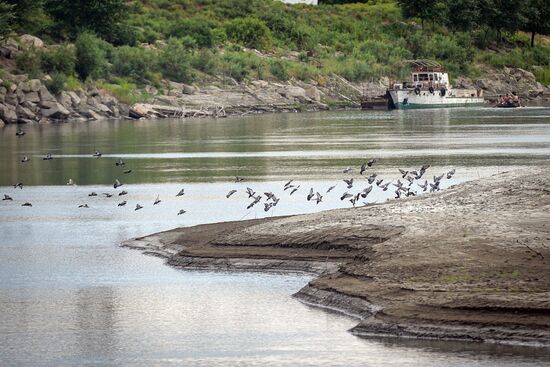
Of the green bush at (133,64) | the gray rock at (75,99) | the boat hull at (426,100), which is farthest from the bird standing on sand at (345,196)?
the boat hull at (426,100)

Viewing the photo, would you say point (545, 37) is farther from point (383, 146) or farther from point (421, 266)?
point (421, 266)

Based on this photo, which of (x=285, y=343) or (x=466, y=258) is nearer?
(x=285, y=343)

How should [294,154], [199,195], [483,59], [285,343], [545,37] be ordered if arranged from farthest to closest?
[545,37]
[483,59]
[294,154]
[199,195]
[285,343]

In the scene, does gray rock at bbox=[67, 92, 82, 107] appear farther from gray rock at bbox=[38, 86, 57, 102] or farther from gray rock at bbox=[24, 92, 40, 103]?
gray rock at bbox=[24, 92, 40, 103]

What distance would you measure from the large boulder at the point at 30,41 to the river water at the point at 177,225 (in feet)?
83.9

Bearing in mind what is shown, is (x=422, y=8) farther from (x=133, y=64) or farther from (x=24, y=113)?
(x=24, y=113)

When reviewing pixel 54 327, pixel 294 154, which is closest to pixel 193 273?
pixel 54 327

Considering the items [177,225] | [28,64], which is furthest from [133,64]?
[177,225]

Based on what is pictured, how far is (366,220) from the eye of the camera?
29766 millimetres

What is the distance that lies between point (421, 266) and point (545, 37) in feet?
464

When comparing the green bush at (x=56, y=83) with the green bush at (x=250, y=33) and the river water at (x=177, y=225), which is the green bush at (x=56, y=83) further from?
the green bush at (x=250, y=33)

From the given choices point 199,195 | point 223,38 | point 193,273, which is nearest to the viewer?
point 193,273

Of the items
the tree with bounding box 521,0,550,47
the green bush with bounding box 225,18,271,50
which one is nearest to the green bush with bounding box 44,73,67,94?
the green bush with bounding box 225,18,271,50

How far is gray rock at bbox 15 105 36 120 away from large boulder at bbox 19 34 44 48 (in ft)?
36.5
